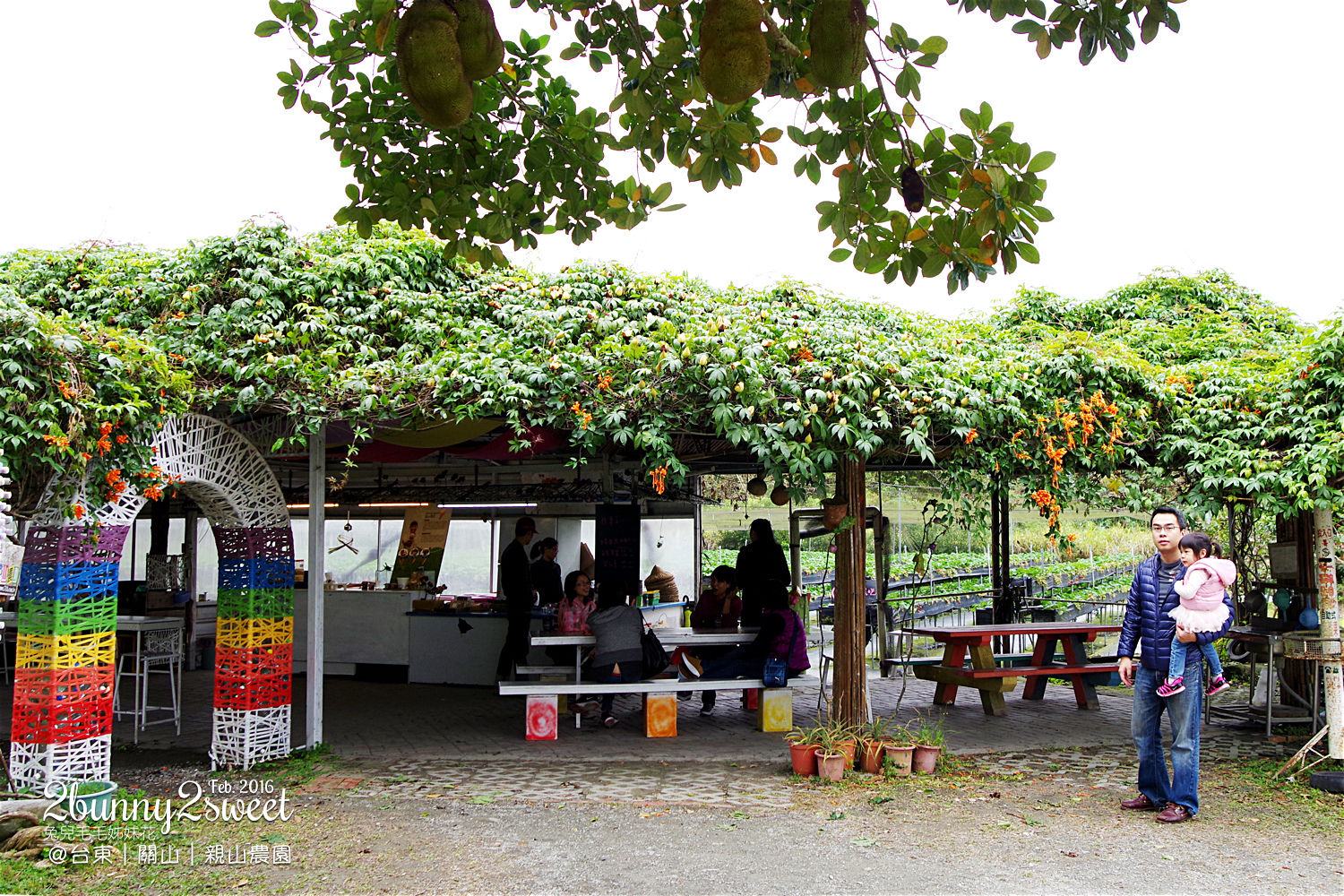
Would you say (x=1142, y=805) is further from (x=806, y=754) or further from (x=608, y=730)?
(x=608, y=730)

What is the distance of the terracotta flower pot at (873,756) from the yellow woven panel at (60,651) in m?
4.65

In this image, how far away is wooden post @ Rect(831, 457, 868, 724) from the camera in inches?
270

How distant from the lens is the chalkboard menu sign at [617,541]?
35.9 ft

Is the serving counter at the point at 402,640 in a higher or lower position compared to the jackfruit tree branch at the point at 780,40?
lower

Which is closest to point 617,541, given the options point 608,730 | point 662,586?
point 662,586

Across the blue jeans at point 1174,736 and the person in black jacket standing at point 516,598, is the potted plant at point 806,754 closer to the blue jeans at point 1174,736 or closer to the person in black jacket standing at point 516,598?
the blue jeans at point 1174,736

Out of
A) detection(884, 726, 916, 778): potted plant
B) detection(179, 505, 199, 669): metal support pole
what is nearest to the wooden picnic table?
detection(884, 726, 916, 778): potted plant

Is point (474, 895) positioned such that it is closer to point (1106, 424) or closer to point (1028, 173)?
point (1028, 173)

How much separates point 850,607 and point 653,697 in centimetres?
184

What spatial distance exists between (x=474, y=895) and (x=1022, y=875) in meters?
2.48

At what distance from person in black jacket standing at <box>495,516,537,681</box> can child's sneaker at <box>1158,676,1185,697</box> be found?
5.79 meters

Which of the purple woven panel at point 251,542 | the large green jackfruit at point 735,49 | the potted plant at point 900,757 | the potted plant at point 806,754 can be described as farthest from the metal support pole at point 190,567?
the large green jackfruit at point 735,49

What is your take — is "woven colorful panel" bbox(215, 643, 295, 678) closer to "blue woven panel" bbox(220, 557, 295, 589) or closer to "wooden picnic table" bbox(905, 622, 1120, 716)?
"blue woven panel" bbox(220, 557, 295, 589)

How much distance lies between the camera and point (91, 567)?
552 cm
